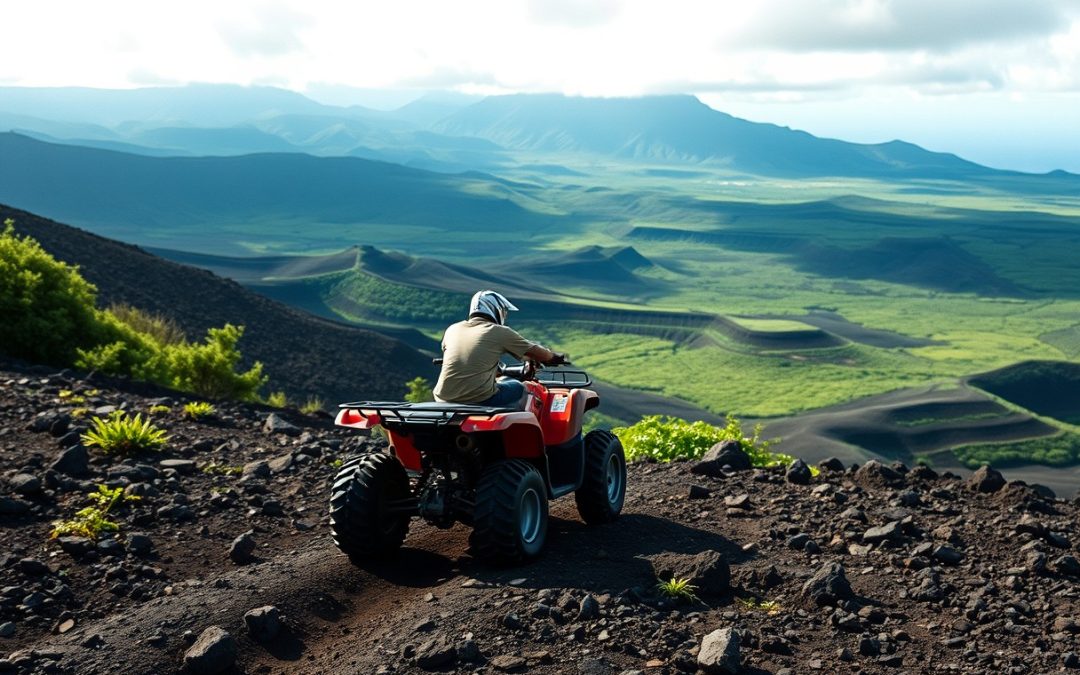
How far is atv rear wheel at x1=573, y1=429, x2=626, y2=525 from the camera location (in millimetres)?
10734

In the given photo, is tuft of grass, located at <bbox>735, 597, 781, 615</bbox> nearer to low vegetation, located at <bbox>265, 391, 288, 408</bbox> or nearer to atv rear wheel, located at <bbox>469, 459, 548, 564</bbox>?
atv rear wheel, located at <bbox>469, 459, 548, 564</bbox>

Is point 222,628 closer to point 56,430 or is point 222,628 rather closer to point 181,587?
point 181,587

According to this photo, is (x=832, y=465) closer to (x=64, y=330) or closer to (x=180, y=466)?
(x=180, y=466)

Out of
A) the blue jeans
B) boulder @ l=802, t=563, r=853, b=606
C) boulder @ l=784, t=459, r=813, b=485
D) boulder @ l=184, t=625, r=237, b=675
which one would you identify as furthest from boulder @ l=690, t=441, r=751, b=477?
boulder @ l=184, t=625, r=237, b=675

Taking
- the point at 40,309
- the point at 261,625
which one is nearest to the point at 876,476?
the point at 261,625

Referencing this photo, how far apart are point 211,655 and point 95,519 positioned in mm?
2902

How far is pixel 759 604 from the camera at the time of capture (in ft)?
28.1

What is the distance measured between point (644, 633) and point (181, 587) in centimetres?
374

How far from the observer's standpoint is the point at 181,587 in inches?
352

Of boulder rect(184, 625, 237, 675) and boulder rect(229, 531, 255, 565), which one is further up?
boulder rect(184, 625, 237, 675)

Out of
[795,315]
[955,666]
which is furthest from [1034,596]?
[795,315]

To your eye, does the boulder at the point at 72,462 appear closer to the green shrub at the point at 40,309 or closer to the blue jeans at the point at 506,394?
the blue jeans at the point at 506,394

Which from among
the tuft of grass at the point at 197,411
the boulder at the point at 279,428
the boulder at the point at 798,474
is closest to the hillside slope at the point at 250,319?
the tuft of grass at the point at 197,411

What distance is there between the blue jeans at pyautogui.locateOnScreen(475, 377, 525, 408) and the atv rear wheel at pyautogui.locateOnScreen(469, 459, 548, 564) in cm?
63
